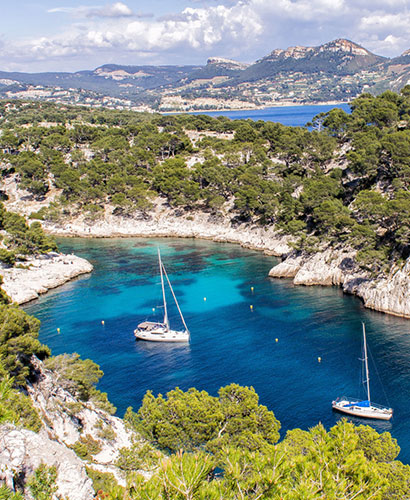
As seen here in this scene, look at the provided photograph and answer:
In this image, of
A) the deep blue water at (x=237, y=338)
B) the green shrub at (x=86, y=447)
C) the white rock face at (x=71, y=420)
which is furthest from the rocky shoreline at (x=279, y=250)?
the green shrub at (x=86, y=447)

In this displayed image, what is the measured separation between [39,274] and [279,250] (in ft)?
139

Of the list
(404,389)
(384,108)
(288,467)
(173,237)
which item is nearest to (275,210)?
(173,237)

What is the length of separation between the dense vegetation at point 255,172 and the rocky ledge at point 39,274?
28804mm

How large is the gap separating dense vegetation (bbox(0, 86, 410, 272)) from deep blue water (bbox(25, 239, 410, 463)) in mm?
11454

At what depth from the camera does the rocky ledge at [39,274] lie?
6544 cm

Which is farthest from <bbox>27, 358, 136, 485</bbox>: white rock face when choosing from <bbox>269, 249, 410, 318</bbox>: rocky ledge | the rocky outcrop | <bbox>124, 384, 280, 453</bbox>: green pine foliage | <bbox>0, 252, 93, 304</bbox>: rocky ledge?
the rocky outcrop

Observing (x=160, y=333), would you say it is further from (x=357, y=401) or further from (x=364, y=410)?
(x=364, y=410)

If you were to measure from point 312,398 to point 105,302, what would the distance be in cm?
3435

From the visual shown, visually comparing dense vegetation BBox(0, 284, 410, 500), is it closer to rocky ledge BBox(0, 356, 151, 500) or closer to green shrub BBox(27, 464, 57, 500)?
green shrub BBox(27, 464, 57, 500)

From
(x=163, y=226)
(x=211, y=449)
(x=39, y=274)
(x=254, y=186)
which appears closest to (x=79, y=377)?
(x=211, y=449)

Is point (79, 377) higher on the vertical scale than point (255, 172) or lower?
lower

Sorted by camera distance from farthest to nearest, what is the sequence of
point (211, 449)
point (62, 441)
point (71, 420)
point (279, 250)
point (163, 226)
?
point (163, 226)
point (279, 250)
point (71, 420)
point (62, 441)
point (211, 449)

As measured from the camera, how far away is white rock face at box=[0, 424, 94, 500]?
15.6 m

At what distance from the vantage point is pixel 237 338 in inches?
2036
